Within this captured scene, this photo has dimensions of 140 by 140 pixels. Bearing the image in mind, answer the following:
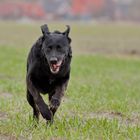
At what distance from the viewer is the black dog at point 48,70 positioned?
812 centimetres

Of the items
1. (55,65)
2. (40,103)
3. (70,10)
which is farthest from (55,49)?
(70,10)

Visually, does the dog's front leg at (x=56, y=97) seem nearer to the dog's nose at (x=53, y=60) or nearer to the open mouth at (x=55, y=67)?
the open mouth at (x=55, y=67)

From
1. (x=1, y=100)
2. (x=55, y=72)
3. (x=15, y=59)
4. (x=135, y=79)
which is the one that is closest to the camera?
(x=55, y=72)

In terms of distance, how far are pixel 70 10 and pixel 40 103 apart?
135 metres

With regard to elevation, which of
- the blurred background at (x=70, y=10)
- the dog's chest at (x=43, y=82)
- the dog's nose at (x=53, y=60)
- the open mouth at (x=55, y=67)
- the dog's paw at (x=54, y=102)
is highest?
the dog's nose at (x=53, y=60)

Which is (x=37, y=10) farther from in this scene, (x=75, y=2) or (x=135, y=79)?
(x=135, y=79)

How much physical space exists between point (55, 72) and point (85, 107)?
10.9 feet

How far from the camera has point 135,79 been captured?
869 inches

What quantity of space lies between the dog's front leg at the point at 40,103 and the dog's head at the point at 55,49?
494 mm

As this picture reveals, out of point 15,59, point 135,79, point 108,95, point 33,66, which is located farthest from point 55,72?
point 15,59

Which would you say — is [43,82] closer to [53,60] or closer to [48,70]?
[48,70]

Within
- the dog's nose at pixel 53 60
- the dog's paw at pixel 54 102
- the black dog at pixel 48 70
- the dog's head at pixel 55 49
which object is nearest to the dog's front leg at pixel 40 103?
the black dog at pixel 48 70

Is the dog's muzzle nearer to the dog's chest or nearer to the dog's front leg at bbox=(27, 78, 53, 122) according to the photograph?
the dog's chest

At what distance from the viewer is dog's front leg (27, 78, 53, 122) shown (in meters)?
8.12
